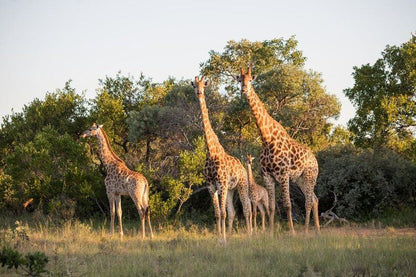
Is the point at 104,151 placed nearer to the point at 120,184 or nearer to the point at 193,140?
the point at 120,184

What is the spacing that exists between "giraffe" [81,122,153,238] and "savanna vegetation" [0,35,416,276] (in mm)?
780

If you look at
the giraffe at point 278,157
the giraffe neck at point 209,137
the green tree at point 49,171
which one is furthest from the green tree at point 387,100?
the green tree at point 49,171

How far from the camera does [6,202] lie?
18781 millimetres

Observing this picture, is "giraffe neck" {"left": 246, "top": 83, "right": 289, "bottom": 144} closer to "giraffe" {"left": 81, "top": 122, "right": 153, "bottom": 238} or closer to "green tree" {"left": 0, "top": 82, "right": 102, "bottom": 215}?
"giraffe" {"left": 81, "top": 122, "right": 153, "bottom": 238}

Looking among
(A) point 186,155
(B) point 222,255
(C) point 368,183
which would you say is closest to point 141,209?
(A) point 186,155

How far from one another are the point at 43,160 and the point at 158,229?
182 inches

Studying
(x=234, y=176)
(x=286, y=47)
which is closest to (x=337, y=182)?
(x=234, y=176)

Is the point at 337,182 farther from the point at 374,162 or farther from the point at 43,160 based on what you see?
the point at 43,160

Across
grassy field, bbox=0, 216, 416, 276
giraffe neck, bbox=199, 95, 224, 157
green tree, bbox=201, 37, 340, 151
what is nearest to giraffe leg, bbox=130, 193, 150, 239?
grassy field, bbox=0, 216, 416, 276

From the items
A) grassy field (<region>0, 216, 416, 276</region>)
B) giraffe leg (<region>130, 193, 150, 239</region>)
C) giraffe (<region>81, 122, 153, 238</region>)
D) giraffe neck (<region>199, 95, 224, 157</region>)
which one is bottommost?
grassy field (<region>0, 216, 416, 276</region>)

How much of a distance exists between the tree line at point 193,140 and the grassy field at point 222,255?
4024 millimetres

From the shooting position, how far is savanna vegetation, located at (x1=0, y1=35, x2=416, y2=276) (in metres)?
12.1

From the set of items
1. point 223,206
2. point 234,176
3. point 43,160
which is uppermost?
point 43,160

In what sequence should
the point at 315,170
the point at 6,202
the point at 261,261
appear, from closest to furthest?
the point at 261,261
the point at 315,170
the point at 6,202
